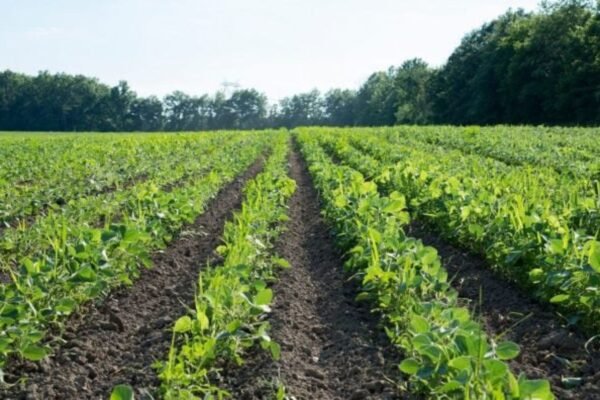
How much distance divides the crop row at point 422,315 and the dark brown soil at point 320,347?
153 mm

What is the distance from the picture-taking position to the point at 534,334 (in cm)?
391

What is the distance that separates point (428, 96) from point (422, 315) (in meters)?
68.7

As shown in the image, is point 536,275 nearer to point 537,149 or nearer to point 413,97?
point 537,149

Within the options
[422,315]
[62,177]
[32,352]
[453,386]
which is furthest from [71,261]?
[62,177]

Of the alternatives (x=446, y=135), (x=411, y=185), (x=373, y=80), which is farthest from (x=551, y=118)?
(x=373, y=80)

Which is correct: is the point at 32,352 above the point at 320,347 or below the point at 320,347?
above

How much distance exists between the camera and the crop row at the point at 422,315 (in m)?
2.36

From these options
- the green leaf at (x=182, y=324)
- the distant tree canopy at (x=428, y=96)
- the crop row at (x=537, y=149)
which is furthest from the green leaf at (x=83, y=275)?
the distant tree canopy at (x=428, y=96)

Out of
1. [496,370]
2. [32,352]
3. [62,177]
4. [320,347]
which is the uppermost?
[496,370]

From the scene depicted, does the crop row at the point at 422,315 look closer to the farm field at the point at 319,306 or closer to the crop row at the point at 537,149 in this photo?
the farm field at the point at 319,306

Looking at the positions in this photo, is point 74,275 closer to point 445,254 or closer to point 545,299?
point 545,299

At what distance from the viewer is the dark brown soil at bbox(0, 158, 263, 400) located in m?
3.24

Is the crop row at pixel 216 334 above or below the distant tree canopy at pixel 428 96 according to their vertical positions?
below

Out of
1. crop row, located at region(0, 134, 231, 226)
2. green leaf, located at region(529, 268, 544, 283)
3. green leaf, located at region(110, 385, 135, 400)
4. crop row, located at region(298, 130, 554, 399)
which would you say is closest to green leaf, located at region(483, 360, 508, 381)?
crop row, located at region(298, 130, 554, 399)
